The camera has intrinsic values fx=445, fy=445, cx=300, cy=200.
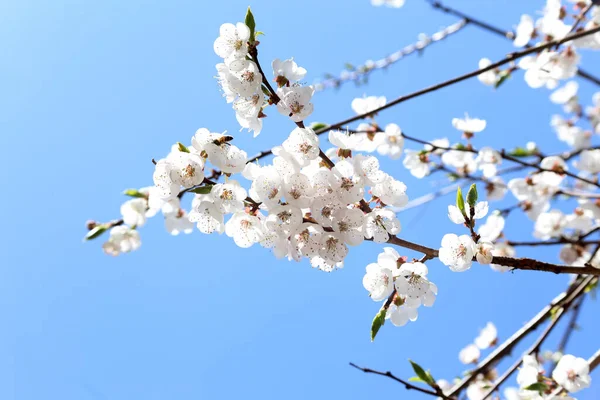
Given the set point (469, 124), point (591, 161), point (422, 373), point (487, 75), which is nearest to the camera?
point (422, 373)

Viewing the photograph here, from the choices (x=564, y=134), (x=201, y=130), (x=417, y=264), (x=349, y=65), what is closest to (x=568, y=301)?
Answer: (x=417, y=264)

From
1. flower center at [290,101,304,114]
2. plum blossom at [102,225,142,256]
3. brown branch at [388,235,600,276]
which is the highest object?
plum blossom at [102,225,142,256]

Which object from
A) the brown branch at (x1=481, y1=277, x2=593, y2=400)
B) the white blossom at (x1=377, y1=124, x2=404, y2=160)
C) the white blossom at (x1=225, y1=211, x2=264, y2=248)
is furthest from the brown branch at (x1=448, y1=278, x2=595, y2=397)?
the white blossom at (x1=377, y1=124, x2=404, y2=160)

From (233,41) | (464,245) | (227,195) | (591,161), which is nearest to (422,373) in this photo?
(464,245)

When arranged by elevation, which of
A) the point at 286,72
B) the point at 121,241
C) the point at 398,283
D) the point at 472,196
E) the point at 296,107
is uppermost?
the point at 121,241

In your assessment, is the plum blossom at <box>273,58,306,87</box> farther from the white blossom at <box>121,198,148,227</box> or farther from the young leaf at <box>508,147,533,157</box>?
the young leaf at <box>508,147,533,157</box>

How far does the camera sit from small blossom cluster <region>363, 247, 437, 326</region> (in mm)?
1158

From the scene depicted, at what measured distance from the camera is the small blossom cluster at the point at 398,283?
116 centimetres

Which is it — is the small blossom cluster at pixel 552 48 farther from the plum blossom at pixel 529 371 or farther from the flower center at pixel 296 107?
the flower center at pixel 296 107

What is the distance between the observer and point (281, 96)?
1107 mm

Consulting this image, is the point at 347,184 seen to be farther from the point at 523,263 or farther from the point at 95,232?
the point at 95,232

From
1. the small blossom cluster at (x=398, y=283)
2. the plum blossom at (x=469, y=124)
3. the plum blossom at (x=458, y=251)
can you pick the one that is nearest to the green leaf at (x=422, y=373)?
the small blossom cluster at (x=398, y=283)

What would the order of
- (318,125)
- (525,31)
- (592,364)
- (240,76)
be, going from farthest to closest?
(525,31), (318,125), (592,364), (240,76)

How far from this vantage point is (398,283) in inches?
45.7
